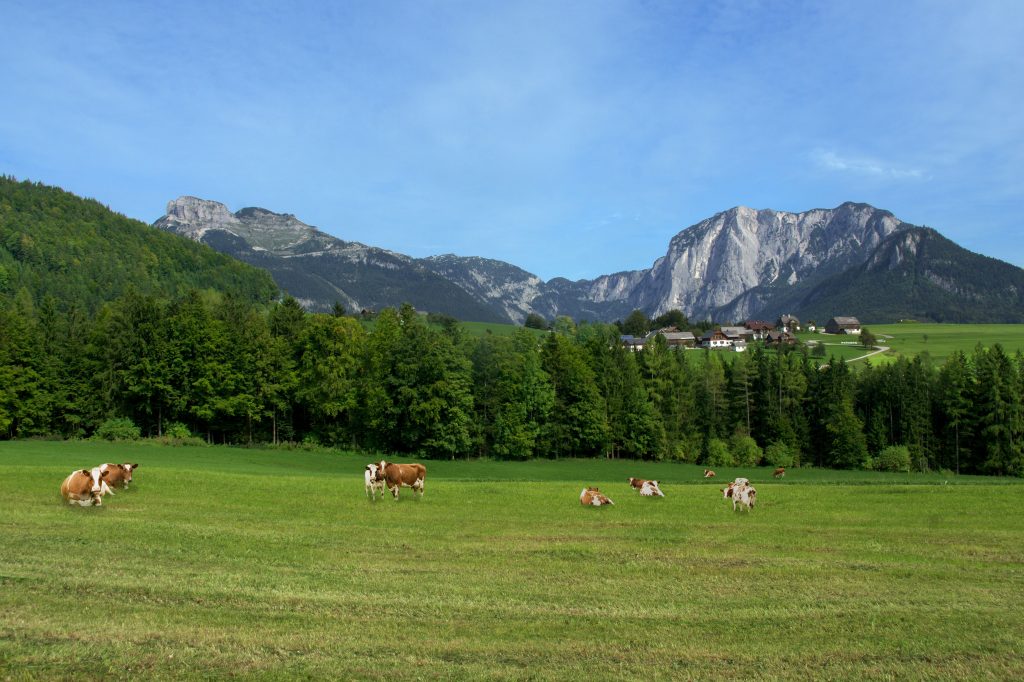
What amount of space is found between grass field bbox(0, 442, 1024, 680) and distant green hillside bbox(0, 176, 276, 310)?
148 meters

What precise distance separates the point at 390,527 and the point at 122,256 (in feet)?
611

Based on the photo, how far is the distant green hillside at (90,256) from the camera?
15238cm

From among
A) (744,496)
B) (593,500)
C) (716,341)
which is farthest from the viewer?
(716,341)

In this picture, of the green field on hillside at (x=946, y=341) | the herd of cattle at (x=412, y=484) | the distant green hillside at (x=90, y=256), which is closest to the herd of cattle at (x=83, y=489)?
the herd of cattle at (x=412, y=484)

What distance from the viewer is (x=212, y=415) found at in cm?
6538

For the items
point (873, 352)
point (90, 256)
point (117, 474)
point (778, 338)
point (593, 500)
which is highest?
point (90, 256)

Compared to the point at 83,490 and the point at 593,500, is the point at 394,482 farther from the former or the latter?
the point at 83,490

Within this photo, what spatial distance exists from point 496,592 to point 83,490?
1529 centimetres

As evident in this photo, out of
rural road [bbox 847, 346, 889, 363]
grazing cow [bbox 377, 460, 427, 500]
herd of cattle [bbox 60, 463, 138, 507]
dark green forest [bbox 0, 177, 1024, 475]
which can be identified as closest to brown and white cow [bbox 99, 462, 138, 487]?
herd of cattle [bbox 60, 463, 138, 507]

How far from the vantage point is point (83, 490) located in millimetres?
20344

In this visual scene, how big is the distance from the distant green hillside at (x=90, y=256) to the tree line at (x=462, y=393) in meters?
85.7

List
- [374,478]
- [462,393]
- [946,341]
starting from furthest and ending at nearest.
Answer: [946,341] → [462,393] → [374,478]

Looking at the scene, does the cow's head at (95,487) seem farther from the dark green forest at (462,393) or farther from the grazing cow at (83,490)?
the dark green forest at (462,393)

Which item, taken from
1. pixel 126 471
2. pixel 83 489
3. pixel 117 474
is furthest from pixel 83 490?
pixel 126 471
